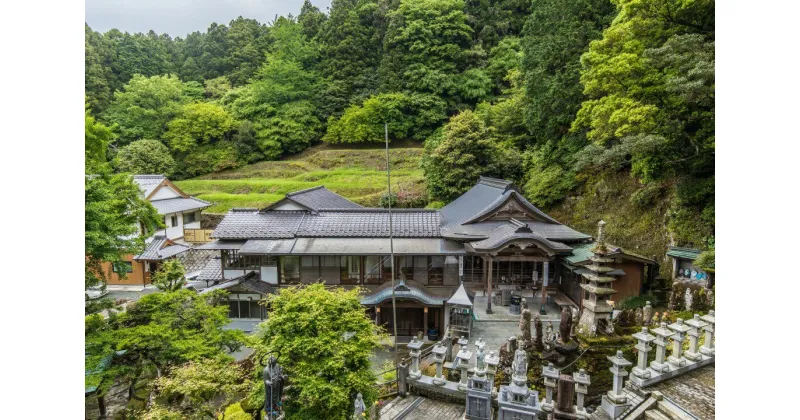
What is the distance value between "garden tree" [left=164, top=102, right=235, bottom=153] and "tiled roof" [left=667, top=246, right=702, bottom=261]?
1398 inches

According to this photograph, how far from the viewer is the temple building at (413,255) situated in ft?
44.2

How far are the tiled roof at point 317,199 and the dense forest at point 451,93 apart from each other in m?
5.69

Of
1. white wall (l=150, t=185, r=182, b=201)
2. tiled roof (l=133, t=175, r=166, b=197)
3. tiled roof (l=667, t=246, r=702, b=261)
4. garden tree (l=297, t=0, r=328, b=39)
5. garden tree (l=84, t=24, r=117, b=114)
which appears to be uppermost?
garden tree (l=297, t=0, r=328, b=39)

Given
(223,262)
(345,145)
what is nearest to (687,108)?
(223,262)

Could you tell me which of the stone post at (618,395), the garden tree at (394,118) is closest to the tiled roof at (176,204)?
the garden tree at (394,118)

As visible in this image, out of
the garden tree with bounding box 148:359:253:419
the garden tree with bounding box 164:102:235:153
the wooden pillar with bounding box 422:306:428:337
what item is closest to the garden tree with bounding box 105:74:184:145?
the garden tree with bounding box 164:102:235:153

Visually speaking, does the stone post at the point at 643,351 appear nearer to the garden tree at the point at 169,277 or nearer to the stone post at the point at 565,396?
the stone post at the point at 565,396

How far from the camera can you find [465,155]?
2159 centimetres

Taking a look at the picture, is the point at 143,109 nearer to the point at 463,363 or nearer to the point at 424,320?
the point at 424,320

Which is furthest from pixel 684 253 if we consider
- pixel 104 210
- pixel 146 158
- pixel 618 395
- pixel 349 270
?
pixel 146 158

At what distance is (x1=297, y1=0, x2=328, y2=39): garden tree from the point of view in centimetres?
4284

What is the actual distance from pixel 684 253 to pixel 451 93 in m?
26.3

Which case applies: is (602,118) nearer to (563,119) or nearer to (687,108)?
(687,108)

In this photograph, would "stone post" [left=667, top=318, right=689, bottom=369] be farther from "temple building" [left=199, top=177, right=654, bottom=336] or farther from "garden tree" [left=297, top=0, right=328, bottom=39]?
"garden tree" [left=297, top=0, right=328, bottom=39]
